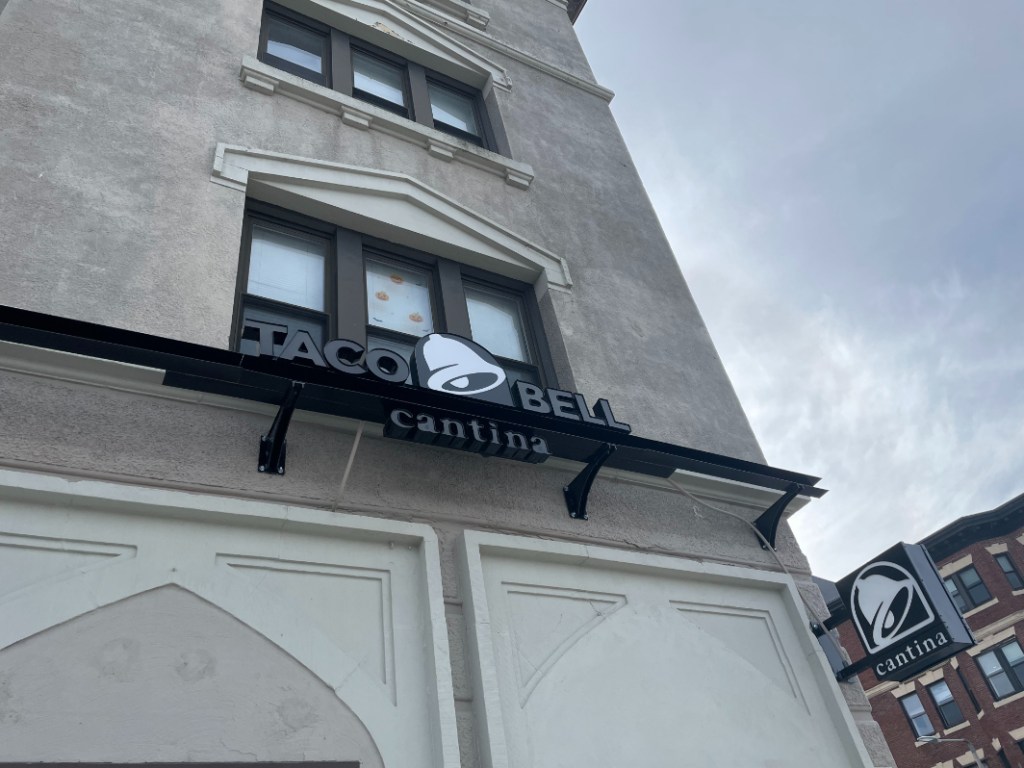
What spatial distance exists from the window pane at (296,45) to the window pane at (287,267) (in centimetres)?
326

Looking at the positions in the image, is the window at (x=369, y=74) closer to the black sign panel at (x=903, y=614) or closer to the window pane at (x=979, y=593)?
the black sign panel at (x=903, y=614)

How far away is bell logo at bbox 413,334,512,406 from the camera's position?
19.2 feet

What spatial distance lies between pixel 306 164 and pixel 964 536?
33.3 meters

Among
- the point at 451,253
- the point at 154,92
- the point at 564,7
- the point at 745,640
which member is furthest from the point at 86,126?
the point at 564,7

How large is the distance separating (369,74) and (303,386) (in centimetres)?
680

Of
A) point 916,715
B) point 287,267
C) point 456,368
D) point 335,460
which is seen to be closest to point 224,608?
point 335,460

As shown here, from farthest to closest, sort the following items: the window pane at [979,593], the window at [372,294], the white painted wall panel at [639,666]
→ the window pane at [979,593]
the window at [372,294]
the white painted wall panel at [639,666]

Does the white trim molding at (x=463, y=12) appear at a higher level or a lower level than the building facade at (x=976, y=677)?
higher

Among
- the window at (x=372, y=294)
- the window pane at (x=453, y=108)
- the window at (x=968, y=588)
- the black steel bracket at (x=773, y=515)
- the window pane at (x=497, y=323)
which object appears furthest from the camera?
the window at (x=968, y=588)

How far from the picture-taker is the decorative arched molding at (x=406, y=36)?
33.1 feet

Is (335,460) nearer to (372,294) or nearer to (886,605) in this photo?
(372,294)

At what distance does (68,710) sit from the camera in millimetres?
3568

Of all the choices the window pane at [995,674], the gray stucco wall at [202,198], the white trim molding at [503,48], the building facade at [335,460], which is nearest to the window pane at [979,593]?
the window pane at [995,674]

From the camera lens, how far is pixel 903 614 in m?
5.93
